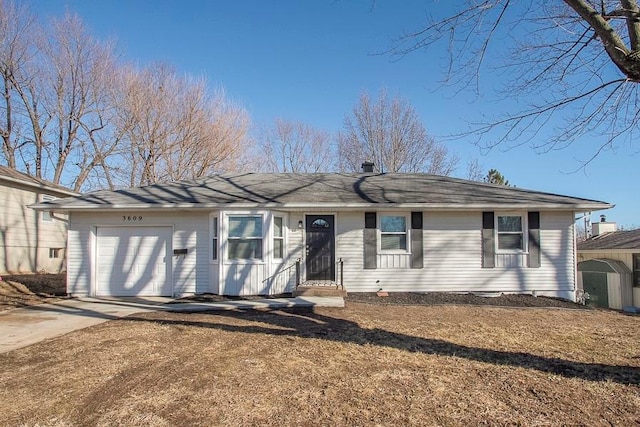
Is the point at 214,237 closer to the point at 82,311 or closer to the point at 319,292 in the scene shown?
the point at 319,292

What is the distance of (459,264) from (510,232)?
1.70 meters

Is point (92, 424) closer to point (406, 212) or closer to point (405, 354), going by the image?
point (405, 354)

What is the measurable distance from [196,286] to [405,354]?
7.48 m

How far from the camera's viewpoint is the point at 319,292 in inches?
419

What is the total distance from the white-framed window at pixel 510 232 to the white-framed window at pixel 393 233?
2598 millimetres

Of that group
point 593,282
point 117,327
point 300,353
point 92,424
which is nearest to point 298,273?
point 117,327

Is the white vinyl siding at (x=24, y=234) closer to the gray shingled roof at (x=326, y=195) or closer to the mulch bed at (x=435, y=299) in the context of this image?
the gray shingled roof at (x=326, y=195)

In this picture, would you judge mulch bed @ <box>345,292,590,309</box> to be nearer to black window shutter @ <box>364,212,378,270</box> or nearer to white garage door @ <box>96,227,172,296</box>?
black window shutter @ <box>364,212,378,270</box>

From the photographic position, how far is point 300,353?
5.57 m

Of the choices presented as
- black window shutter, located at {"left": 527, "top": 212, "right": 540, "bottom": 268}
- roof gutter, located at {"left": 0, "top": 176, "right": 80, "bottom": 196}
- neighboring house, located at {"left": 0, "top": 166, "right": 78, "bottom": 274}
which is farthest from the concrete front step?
roof gutter, located at {"left": 0, "top": 176, "right": 80, "bottom": 196}

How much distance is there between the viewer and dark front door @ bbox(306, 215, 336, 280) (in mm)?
11562

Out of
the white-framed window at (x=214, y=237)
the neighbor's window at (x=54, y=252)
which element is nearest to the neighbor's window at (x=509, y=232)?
the white-framed window at (x=214, y=237)

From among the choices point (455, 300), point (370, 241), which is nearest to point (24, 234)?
point (370, 241)

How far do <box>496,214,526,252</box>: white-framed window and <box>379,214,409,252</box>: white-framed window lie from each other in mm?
2598
